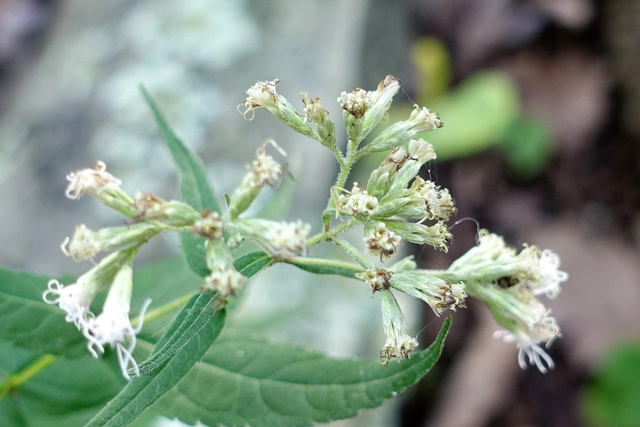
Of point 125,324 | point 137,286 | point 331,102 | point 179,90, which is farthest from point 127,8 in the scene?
point 125,324

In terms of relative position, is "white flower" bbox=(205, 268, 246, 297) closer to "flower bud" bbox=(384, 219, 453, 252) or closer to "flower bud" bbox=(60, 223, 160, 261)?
"flower bud" bbox=(60, 223, 160, 261)

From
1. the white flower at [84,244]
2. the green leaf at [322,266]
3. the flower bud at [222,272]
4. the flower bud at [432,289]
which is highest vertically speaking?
the flower bud at [222,272]

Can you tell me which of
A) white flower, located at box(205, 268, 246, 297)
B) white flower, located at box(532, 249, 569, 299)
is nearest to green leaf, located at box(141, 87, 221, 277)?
white flower, located at box(205, 268, 246, 297)

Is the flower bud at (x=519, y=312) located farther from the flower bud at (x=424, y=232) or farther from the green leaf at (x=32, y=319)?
the green leaf at (x=32, y=319)

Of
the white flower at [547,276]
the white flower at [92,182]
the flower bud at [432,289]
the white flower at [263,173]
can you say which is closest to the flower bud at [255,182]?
the white flower at [263,173]

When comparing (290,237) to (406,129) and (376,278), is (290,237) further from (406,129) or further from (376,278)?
(406,129)

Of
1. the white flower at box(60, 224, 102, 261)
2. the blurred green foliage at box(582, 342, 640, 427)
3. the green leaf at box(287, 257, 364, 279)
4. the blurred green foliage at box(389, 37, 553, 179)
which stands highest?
the white flower at box(60, 224, 102, 261)

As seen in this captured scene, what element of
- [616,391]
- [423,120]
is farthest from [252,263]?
[616,391]
